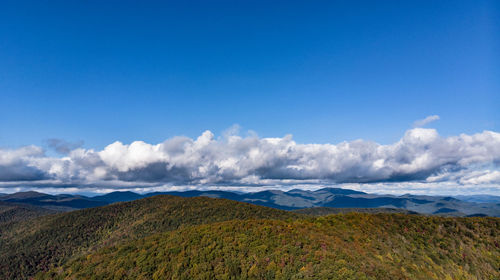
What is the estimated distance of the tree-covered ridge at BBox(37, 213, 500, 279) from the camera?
54906mm

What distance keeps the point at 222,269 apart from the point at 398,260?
41.8m

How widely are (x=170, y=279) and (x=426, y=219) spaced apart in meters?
87.6

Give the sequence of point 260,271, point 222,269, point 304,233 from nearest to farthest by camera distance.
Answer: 1. point 260,271
2. point 222,269
3. point 304,233

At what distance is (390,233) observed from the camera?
83.8m

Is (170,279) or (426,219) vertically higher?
(426,219)

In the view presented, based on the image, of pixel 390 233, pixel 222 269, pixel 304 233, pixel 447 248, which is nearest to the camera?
pixel 222 269

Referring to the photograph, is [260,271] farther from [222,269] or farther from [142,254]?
[142,254]

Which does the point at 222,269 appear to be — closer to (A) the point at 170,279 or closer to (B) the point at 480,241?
(A) the point at 170,279

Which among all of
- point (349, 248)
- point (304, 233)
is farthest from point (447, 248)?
point (304, 233)

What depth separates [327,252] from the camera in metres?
57.1

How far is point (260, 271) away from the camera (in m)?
56.4

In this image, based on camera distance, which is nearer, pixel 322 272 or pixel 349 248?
pixel 322 272

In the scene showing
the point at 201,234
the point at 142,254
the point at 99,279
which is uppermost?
the point at 201,234

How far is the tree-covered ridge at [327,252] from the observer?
54906mm
